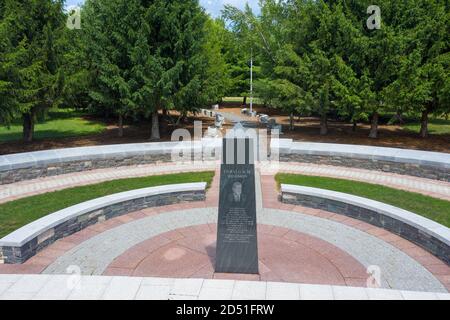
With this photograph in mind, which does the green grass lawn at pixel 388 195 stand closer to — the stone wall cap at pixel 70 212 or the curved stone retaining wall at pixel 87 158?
the stone wall cap at pixel 70 212

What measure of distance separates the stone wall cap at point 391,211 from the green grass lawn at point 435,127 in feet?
60.4

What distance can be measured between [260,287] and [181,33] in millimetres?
16128

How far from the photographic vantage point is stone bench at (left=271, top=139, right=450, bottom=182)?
1264 centimetres

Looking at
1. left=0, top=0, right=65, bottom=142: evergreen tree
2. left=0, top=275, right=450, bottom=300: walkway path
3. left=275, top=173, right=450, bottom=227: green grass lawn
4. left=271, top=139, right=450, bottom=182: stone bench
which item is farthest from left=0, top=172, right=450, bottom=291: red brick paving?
left=0, top=0, right=65, bottom=142: evergreen tree

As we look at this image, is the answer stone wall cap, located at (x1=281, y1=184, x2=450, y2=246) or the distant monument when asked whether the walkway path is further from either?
stone wall cap, located at (x1=281, y1=184, x2=450, y2=246)

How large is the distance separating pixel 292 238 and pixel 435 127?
23180 mm

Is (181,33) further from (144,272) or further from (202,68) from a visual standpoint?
(144,272)

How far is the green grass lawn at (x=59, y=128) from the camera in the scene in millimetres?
22698

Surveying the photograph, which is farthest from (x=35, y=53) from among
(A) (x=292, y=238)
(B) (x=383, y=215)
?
(B) (x=383, y=215)

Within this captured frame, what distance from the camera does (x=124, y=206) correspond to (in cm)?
934

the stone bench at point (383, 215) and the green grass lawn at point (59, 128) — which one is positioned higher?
the green grass lawn at point (59, 128)

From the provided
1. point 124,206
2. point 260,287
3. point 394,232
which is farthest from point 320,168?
point 260,287

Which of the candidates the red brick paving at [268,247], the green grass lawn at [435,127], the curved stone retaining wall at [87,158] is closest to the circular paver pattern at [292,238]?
the red brick paving at [268,247]

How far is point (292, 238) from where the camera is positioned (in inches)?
318
